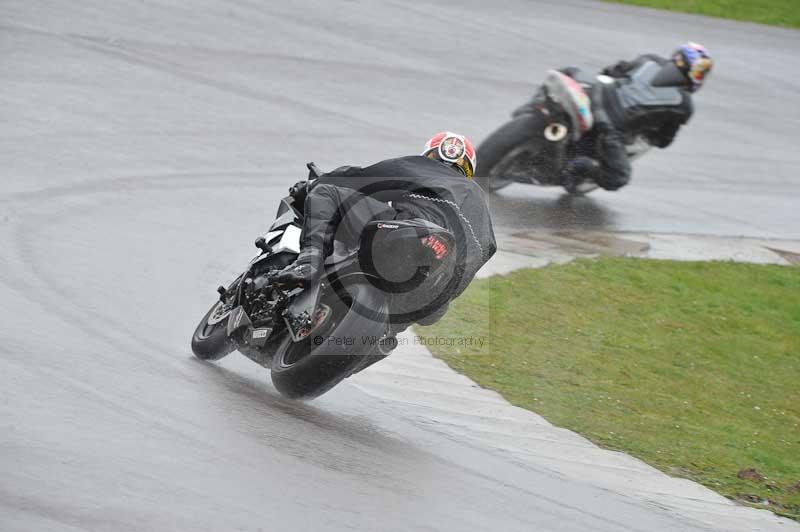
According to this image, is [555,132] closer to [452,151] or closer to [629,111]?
[629,111]

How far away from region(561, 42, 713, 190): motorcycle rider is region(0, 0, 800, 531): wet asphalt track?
1.88 feet

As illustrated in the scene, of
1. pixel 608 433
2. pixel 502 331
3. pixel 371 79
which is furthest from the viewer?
pixel 371 79

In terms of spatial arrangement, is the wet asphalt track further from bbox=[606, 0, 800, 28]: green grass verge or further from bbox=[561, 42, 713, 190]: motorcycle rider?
bbox=[606, 0, 800, 28]: green grass verge

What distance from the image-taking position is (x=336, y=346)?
6.14 m

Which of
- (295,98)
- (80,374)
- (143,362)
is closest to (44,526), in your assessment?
(80,374)

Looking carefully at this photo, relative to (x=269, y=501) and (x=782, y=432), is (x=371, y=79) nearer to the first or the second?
(x=782, y=432)

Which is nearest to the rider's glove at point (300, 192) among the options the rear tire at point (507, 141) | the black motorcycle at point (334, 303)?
the black motorcycle at point (334, 303)

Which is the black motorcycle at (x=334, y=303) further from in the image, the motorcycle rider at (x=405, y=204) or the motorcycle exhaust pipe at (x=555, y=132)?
the motorcycle exhaust pipe at (x=555, y=132)

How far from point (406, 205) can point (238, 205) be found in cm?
485

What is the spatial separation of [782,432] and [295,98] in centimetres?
807

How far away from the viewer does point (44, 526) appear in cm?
438

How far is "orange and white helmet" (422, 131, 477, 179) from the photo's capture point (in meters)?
6.85

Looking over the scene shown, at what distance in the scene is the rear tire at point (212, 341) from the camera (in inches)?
282

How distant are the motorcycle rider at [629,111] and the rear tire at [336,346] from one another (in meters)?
6.75
